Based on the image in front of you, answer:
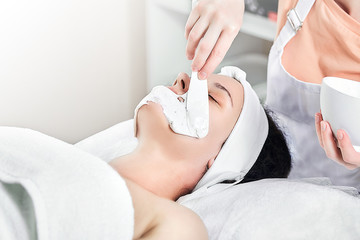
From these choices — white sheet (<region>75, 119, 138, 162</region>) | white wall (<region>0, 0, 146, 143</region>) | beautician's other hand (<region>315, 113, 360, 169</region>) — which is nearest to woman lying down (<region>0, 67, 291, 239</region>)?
white sheet (<region>75, 119, 138, 162</region>)

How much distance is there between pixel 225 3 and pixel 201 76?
0.19m

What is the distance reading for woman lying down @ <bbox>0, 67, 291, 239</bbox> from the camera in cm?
88

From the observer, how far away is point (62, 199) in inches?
34.6

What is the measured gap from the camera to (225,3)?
110 centimetres

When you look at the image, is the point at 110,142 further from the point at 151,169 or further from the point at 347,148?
the point at 347,148

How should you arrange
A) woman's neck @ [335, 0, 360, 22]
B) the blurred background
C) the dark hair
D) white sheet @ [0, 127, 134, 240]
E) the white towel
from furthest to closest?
1. the blurred background
2. the dark hair
3. woman's neck @ [335, 0, 360, 22]
4. the white towel
5. white sheet @ [0, 127, 134, 240]

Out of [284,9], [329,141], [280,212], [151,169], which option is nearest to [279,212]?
[280,212]

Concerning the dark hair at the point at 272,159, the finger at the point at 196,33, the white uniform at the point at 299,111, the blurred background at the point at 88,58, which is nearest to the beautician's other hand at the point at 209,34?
the finger at the point at 196,33

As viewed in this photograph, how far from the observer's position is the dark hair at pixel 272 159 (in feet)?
4.30

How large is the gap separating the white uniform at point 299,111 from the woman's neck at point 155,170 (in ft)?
1.20

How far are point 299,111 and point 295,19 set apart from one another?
254mm

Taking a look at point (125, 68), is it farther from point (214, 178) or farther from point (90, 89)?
point (214, 178)

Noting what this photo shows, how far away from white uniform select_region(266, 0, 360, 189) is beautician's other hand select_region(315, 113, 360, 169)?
0.22 m

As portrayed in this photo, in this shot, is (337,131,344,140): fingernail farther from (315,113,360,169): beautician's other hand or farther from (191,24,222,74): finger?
(191,24,222,74): finger
